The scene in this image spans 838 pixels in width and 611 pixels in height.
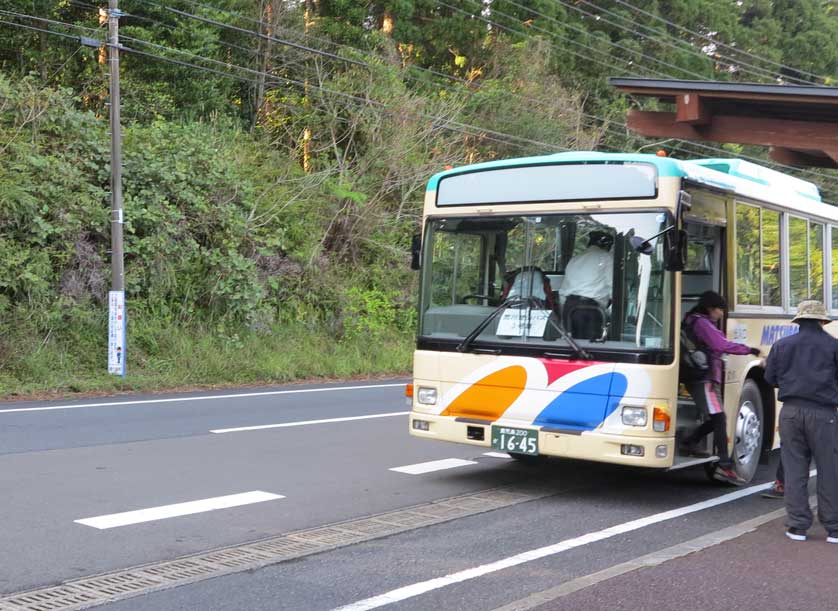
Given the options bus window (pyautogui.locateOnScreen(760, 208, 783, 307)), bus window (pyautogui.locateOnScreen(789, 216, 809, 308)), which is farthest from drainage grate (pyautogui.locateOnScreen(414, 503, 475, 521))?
bus window (pyautogui.locateOnScreen(789, 216, 809, 308))

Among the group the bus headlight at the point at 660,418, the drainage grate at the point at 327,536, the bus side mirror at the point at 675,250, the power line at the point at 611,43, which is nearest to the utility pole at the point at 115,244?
the drainage grate at the point at 327,536

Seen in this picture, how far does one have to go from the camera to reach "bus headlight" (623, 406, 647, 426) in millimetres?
7867

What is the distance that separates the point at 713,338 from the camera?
28.0 feet

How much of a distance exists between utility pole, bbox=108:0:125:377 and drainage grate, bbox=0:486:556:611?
1128 cm

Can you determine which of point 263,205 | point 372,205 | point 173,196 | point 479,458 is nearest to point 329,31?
point 372,205

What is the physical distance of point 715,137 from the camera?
15031 mm

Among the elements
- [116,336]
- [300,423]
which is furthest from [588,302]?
[116,336]

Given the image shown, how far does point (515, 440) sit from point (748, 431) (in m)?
2.62

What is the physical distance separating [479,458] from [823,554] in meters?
4.39

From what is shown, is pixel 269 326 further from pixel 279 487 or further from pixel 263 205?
pixel 279 487

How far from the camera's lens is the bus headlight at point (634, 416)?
7867 mm

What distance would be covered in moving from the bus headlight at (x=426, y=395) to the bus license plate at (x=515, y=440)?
0.72 meters

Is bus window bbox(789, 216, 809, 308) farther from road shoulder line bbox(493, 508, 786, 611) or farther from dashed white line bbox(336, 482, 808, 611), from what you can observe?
road shoulder line bbox(493, 508, 786, 611)

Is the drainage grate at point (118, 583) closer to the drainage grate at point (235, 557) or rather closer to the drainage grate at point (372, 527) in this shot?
the drainage grate at point (235, 557)
